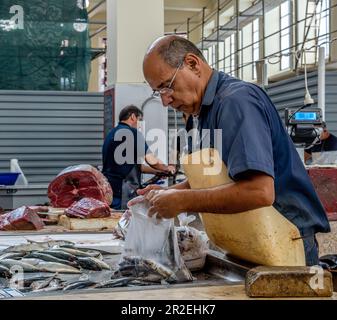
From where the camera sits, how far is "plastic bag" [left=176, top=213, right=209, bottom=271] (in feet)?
8.16

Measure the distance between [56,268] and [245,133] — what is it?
973 millimetres

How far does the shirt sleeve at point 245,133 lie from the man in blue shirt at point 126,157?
3.82 metres

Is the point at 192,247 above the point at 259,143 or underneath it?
underneath

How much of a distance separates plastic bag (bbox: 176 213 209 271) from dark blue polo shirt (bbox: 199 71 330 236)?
0.41 m

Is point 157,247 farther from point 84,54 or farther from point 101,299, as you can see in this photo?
point 84,54

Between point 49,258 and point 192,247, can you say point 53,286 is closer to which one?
point 49,258

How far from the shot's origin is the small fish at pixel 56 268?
2.47 metres

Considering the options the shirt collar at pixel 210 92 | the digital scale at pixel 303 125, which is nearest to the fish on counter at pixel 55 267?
the shirt collar at pixel 210 92

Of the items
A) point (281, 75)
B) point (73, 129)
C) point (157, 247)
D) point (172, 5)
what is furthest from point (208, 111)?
point (172, 5)

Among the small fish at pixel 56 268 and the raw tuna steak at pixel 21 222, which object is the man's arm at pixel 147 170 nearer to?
the raw tuna steak at pixel 21 222

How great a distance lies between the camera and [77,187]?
4863 mm

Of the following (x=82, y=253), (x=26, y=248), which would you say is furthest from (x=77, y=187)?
(x=82, y=253)

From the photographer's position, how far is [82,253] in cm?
271

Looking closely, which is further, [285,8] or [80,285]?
[285,8]
